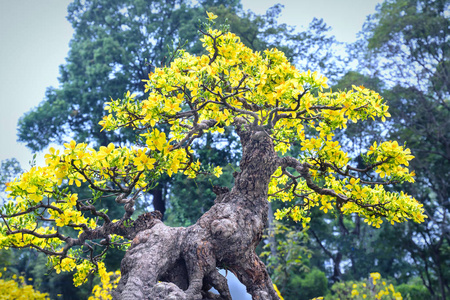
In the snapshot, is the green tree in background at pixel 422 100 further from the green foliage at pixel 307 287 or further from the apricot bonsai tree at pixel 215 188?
the apricot bonsai tree at pixel 215 188

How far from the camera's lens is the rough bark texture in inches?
91.7

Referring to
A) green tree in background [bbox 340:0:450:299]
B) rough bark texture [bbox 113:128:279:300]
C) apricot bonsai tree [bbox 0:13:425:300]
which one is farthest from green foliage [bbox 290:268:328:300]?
rough bark texture [bbox 113:128:279:300]

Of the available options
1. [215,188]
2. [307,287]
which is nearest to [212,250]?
[215,188]

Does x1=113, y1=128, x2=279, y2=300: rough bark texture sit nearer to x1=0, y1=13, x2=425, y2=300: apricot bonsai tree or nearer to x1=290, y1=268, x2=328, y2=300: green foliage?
x1=0, y1=13, x2=425, y2=300: apricot bonsai tree

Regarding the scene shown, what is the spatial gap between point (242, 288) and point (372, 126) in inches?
350

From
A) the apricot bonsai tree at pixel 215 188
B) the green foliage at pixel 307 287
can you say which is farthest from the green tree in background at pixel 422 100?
the apricot bonsai tree at pixel 215 188

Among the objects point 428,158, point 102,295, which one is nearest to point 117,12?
point 102,295

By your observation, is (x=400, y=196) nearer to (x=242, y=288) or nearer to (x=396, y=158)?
(x=396, y=158)

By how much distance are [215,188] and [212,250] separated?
655mm

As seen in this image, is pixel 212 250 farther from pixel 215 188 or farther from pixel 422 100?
pixel 422 100

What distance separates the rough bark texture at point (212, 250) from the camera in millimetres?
2328

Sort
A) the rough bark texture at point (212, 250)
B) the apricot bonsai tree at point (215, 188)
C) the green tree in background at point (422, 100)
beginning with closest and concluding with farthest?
the apricot bonsai tree at point (215, 188) < the rough bark texture at point (212, 250) < the green tree in background at point (422, 100)

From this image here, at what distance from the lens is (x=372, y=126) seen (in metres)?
10.8

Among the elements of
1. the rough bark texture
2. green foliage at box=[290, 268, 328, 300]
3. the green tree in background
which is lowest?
the rough bark texture
